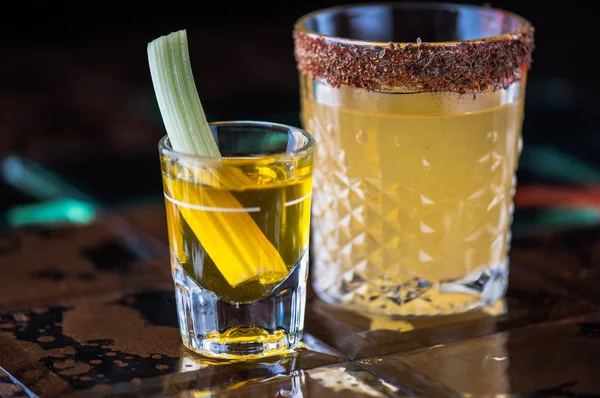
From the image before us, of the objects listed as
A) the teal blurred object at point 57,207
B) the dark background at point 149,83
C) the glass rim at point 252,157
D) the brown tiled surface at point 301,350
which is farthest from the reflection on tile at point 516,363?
the dark background at point 149,83

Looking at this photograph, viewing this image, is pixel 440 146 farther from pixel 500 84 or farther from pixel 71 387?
pixel 71 387

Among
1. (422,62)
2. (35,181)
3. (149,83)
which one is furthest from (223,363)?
(149,83)

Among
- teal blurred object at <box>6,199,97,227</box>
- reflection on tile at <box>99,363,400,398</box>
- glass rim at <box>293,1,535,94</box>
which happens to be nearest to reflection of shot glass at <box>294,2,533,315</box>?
glass rim at <box>293,1,535,94</box>

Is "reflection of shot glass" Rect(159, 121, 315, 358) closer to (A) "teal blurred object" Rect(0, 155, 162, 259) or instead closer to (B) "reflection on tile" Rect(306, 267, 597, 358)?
(B) "reflection on tile" Rect(306, 267, 597, 358)

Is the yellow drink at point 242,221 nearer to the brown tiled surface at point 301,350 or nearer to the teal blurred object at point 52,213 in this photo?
the brown tiled surface at point 301,350

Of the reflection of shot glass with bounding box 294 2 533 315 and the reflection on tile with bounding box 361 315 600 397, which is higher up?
the reflection of shot glass with bounding box 294 2 533 315

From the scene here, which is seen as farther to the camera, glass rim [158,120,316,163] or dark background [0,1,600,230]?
dark background [0,1,600,230]

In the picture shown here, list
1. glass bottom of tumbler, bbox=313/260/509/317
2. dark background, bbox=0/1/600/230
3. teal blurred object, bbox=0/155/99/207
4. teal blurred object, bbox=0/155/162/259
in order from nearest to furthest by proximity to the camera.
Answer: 1. glass bottom of tumbler, bbox=313/260/509/317
2. teal blurred object, bbox=0/155/162/259
3. teal blurred object, bbox=0/155/99/207
4. dark background, bbox=0/1/600/230
